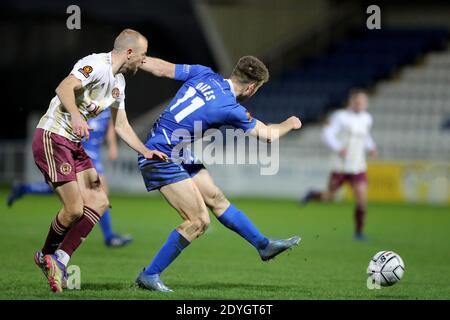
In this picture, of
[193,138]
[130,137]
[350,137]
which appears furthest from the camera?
[350,137]

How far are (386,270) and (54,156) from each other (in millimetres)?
2922

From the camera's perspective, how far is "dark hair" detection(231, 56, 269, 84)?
8086 millimetres

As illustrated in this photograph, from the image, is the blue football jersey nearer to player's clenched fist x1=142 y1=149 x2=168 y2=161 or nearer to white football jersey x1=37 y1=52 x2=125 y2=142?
player's clenched fist x1=142 y1=149 x2=168 y2=161

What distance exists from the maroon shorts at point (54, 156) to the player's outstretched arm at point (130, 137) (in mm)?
460

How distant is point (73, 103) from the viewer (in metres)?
7.30

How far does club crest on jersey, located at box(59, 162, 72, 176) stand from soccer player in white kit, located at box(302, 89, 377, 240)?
20.9 ft

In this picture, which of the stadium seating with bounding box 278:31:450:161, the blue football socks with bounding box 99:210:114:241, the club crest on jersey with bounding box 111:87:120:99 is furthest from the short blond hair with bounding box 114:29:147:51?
the stadium seating with bounding box 278:31:450:161

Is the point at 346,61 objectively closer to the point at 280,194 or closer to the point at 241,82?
the point at 280,194

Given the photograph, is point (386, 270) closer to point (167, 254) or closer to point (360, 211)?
point (167, 254)

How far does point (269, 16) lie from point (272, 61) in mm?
1226

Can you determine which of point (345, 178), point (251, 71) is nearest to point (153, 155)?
point (251, 71)

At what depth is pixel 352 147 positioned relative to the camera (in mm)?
14086

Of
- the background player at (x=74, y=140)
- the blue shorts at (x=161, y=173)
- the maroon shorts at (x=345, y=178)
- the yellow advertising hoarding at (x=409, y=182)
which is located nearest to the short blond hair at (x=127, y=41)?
the background player at (x=74, y=140)

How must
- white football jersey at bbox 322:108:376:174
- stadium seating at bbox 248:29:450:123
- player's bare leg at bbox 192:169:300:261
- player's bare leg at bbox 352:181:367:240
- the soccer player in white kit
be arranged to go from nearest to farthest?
player's bare leg at bbox 192:169:300:261 < player's bare leg at bbox 352:181:367:240 < the soccer player in white kit < white football jersey at bbox 322:108:376:174 < stadium seating at bbox 248:29:450:123
